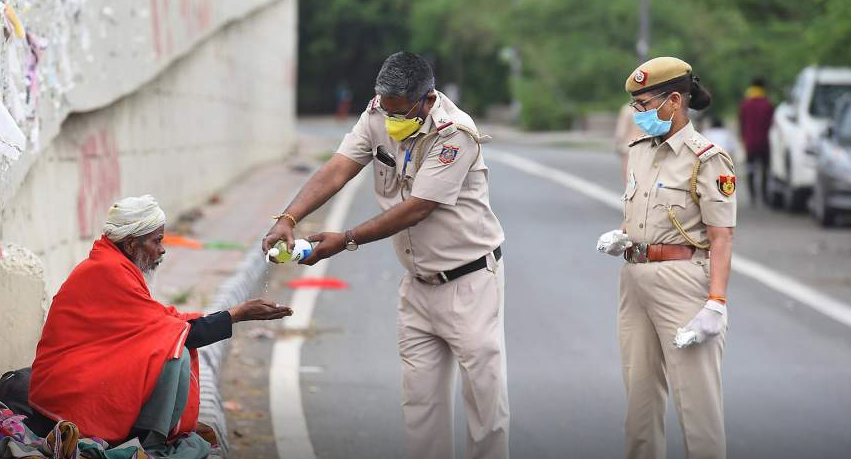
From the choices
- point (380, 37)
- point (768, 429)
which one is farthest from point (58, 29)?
point (380, 37)

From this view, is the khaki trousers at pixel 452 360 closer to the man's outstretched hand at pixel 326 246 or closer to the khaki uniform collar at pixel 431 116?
the man's outstretched hand at pixel 326 246

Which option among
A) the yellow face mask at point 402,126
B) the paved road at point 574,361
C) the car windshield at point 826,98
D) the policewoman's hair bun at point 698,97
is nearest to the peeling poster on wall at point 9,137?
the yellow face mask at point 402,126

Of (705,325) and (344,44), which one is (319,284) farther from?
(344,44)

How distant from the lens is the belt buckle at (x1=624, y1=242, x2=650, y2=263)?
595 centimetres

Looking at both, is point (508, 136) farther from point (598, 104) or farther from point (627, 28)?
point (627, 28)

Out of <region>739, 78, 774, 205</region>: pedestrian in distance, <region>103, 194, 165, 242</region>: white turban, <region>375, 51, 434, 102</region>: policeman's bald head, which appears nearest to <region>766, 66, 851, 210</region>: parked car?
<region>739, 78, 774, 205</region>: pedestrian in distance

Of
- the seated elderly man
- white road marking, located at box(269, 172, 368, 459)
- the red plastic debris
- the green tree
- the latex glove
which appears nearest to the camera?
the seated elderly man

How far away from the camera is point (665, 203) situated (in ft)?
19.2

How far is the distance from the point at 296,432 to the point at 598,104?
4019 centimetres

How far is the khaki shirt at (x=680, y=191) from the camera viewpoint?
5.74 m

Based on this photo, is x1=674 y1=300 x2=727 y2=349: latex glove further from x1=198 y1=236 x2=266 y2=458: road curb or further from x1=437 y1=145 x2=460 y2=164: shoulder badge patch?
x1=198 y1=236 x2=266 y2=458: road curb

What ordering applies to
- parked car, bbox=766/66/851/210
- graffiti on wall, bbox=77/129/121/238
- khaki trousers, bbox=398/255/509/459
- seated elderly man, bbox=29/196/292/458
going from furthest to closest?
parked car, bbox=766/66/851/210 → graffiti on wall, bbox=77/129/121/238 → khaki trousers, bbox=398/255/509/459 → seated elderly man, bbox=29/196/292/458

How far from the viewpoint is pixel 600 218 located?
61.2 feet

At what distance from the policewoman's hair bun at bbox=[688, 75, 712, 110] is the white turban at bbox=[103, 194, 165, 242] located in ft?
7.51
